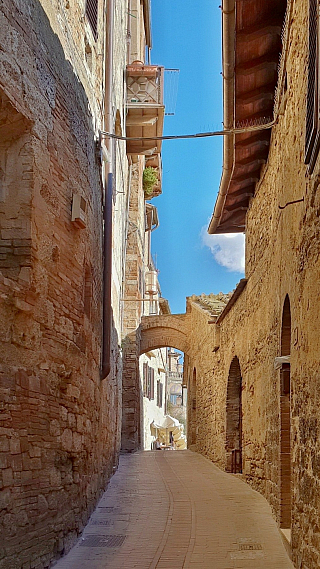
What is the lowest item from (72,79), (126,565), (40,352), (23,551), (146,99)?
(126,565)

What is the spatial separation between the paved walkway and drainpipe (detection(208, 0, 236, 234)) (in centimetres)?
522

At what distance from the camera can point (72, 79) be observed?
7840 mm

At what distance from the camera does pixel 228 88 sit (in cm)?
930

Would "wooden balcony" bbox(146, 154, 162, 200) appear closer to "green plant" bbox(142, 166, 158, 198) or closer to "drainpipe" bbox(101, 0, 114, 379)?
"green plant" bbox(142, 166, 158, 198)

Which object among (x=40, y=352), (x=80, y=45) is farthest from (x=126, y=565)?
(x=80, y=45)

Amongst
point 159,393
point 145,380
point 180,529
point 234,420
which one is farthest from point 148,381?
point 180,529

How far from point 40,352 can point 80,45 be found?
182 inches

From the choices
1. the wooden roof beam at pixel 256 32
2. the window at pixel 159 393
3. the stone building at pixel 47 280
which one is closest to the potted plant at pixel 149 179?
the window at pixel 159 393

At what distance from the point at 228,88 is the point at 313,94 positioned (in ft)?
13.4

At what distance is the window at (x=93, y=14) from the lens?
9.77 m

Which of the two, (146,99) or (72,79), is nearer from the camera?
(72,79)

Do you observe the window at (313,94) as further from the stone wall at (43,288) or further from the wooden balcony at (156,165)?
the wooden balcony at (156,165)

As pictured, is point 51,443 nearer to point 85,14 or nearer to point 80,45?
point 80,45

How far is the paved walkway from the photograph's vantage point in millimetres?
6773
